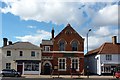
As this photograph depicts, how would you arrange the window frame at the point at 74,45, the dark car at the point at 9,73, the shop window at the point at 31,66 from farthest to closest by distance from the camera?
the window frame at the point at 74,45, the shop window at the point at 31,66, the dark car at the point at 9,73

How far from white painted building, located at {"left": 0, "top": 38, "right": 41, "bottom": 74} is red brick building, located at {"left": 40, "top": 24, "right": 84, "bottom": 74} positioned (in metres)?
1.59

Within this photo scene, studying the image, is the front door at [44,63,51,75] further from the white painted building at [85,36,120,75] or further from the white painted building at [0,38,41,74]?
the white painted building at [85,36,120,75]

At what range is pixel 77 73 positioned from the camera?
61.5 m

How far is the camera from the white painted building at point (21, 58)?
60.8m

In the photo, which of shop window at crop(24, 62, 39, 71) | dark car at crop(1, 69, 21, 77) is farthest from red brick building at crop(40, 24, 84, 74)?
dark car at crop(1, 69, 21, 77)

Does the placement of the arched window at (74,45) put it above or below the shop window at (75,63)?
above

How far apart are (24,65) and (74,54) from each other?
11.7 meters

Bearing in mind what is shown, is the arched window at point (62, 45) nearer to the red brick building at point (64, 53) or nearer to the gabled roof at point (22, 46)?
the red brick building at point (64, 53)

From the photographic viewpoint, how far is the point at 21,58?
61.3 meters

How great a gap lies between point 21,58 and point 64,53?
32.3 feet

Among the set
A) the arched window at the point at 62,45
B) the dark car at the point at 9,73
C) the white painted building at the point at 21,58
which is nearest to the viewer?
the dark car at the point at 9,73

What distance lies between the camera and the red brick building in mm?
61781

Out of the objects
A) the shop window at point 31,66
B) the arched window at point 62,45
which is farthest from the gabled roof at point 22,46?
the arched window at point 62,45

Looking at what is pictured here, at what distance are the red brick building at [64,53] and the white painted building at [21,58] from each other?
159cm
